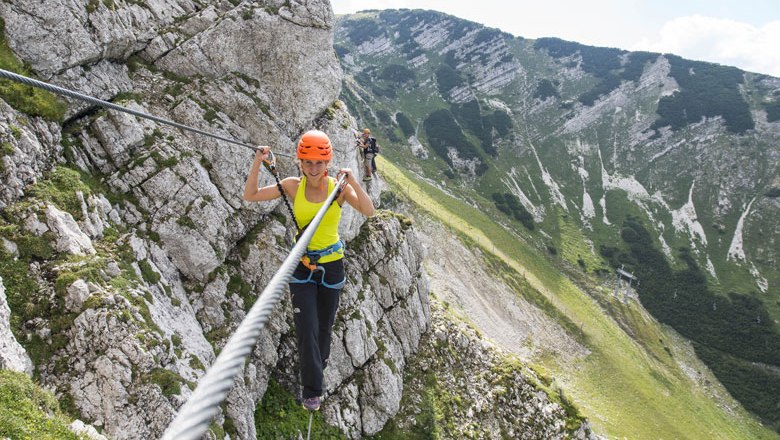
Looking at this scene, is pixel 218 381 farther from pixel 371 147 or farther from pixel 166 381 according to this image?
pixel 371 147

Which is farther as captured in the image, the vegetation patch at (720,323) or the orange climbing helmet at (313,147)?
the vegetation patch at (720,323)

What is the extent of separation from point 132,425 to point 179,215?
375 inches

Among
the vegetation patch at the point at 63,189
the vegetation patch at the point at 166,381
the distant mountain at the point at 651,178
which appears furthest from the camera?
the distant mountain at the point at 651,178

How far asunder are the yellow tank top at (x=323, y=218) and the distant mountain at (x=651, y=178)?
376ft

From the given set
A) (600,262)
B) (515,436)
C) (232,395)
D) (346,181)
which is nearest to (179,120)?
(232,395)

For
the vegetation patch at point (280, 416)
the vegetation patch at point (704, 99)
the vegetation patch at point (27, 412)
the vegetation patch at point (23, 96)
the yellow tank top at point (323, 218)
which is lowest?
the vegetation patch at point (280, 416)

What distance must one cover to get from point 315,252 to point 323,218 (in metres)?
0.74

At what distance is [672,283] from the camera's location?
115 m

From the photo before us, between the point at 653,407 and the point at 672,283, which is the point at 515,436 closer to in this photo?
the point at 653,407

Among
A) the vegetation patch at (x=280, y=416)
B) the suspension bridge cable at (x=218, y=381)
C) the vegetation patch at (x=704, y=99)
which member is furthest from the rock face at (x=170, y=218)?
the vegetation patch at (x=704, y=99)

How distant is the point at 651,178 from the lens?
511 ft

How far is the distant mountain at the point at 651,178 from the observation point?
4198 inches

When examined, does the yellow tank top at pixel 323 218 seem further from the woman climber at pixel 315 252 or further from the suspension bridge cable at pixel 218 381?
the suspension bridge cable at pixel 218 381

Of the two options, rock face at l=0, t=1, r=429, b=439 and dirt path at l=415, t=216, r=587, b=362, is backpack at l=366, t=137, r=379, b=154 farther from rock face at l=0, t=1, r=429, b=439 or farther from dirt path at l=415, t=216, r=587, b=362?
dirt path at l=415, t=216, r=587, b=362
